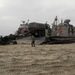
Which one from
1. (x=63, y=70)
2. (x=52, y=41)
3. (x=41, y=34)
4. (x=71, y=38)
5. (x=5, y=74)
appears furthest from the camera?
(x=41, y=34)

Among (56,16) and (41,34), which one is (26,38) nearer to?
(41,34)

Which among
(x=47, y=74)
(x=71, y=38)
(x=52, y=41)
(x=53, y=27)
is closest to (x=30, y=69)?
(x=47, y=74)

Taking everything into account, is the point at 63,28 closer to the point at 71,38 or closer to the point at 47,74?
the point at 71,38

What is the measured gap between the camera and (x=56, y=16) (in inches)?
1312

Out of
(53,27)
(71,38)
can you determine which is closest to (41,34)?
(53,27)

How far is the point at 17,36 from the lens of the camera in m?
30.8

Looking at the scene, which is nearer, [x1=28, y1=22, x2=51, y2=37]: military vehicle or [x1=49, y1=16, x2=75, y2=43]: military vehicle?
[x1=49, y1=16, x2=75, y2=43]: military vehicle

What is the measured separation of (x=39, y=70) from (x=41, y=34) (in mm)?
22914

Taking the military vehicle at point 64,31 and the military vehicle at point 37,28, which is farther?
the military vehicle at point 37,28

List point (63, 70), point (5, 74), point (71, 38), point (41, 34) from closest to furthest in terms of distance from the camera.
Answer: point (5, 74) → point (63, 70) → point (71, 38) → point (41, 34)

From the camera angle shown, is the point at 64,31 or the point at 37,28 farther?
the point at 64,31

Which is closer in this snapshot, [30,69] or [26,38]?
[30,69]

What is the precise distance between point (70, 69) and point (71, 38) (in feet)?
68.1

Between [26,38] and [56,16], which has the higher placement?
[56,16]
